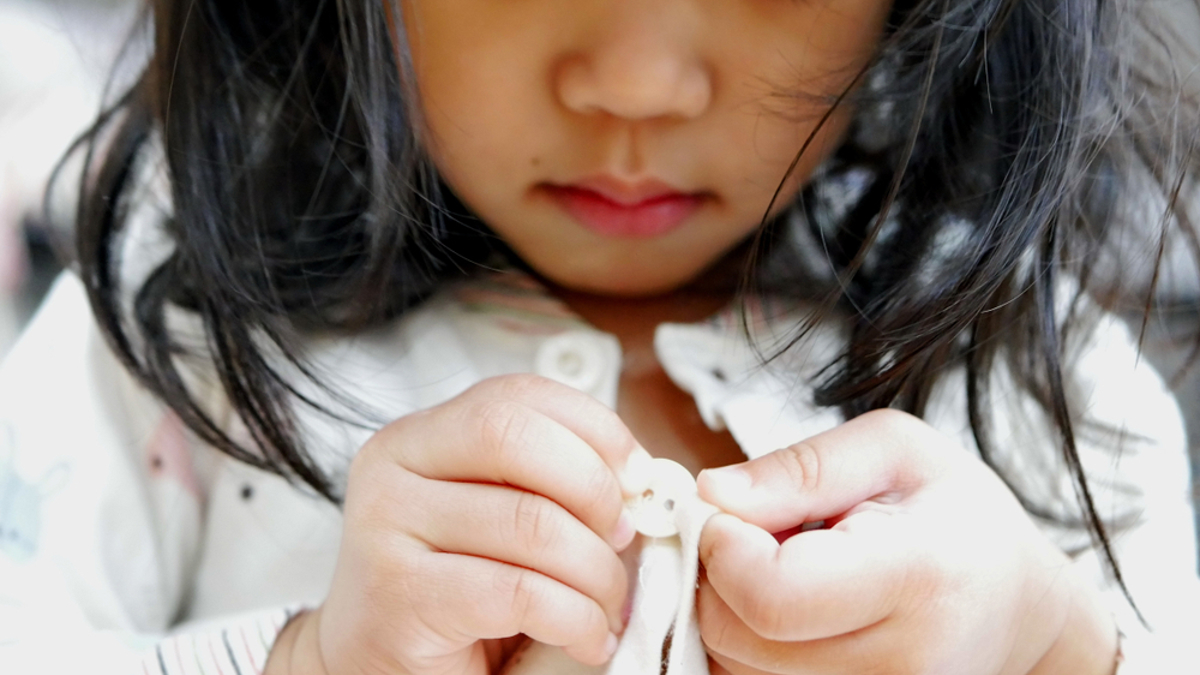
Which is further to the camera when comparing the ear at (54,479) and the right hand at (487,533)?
the ear at (54,479)

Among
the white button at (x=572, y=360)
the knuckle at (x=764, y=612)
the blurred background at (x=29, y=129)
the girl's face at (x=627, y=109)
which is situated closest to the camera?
the knuckle at (x=764, y=612)

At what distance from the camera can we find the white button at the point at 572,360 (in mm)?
572

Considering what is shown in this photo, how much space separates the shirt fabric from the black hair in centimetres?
3

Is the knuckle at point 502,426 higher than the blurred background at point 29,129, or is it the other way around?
the knuckle at point 502,426

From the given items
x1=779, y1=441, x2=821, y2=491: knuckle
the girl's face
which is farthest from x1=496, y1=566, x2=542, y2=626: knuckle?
the girl's face

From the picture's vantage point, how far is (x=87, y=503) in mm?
618

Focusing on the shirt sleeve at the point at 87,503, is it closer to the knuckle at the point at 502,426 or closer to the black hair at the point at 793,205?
the black hair at the point at 793,205

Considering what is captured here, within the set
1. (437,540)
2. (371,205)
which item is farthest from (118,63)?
(437,540)

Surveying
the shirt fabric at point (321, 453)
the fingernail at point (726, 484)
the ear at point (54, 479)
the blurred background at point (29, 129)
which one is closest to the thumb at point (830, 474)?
the fingernail at point (726, 484)

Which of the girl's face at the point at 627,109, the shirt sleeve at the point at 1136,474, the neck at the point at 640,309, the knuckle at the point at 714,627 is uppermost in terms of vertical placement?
the girl's face at the point at 627,109

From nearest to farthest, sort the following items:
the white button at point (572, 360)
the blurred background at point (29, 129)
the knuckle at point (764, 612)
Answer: the knuckle at point (764, 612)
the white button at point (572, 360)
the blurred background at point (29, 129)

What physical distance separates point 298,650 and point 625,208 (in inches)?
10.8

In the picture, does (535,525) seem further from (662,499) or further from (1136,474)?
(1136,474)

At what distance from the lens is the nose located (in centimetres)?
46
